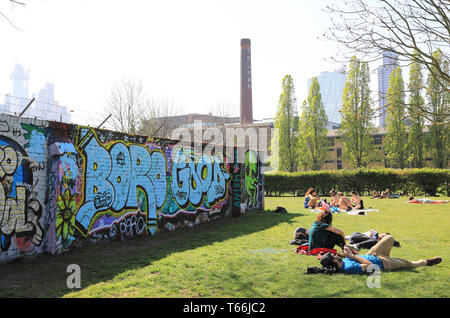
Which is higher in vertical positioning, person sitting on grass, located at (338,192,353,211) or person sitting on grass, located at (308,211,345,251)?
person sitting on grass, located at (308,211,345,251)

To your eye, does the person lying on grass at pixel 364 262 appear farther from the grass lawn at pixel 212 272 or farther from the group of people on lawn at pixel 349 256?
the grass lawn at pixel 212 272

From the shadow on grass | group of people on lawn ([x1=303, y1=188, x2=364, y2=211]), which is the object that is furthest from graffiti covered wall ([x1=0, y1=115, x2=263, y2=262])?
group of people on lawn ([x1=303, y1=188, x2=364, y2=211])

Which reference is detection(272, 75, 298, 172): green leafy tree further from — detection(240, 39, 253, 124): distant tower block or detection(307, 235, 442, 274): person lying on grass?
detection(307, 235, 442, 274): person lying on grass

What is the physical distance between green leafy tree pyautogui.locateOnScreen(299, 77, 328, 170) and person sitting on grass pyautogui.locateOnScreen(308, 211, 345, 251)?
36825 millimetres

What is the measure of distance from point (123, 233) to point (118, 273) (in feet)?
9.94

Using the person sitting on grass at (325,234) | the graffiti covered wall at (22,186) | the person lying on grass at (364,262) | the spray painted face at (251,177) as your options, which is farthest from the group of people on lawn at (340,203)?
the graffiti covered wall at (22,186)

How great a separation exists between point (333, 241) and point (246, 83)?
4139 centimetres

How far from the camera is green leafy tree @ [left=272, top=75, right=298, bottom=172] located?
43625 millimetres

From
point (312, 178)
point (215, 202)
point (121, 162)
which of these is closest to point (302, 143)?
point (312, 178)
